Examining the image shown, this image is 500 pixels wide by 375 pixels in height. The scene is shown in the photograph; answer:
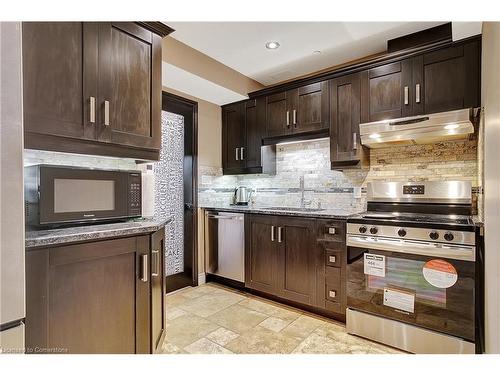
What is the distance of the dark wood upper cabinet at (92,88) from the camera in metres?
1.37

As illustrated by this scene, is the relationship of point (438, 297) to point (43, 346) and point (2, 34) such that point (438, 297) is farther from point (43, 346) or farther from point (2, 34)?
point (2, 34)

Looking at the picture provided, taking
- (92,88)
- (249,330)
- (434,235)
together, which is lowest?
(249,330)

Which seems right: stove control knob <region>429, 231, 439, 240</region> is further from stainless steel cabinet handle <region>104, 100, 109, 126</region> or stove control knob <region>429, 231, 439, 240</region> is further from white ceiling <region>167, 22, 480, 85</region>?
stainless steel cabinet handle <region>104, 100, 109, 126</region>

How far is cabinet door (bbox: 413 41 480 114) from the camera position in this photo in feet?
6.72

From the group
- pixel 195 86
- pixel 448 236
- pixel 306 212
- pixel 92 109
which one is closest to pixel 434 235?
pixel 448 236

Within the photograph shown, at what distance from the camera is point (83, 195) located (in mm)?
1604

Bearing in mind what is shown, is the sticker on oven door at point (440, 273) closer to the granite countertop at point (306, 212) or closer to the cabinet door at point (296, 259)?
the granite countertop at point (306, 212)

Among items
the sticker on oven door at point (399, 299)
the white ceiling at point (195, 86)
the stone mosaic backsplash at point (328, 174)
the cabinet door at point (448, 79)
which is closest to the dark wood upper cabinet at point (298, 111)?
the stone mosaic backsplash at point (328, 174)

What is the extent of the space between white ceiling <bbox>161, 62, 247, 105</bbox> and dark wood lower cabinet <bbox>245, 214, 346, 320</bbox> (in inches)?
60.4

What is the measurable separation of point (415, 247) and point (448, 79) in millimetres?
1398

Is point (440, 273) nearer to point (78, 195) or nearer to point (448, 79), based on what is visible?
point (448, 79)

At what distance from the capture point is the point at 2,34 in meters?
0.69

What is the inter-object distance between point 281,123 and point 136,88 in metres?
1.76
